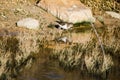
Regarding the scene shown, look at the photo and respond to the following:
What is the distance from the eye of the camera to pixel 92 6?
18.2 m

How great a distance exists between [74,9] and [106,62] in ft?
23.0

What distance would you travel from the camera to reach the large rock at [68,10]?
51.2 ft

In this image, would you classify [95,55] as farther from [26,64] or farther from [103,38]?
[103,38]

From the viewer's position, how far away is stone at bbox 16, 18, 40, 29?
1373cm

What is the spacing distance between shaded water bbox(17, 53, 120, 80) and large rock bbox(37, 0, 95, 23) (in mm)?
6078

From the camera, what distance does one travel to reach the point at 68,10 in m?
16.0

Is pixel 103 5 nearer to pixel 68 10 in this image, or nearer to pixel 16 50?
pixel 68 10

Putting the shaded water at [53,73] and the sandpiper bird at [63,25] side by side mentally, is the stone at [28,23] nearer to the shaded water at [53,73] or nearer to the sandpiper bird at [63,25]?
the sandpiper bird at [63,25]

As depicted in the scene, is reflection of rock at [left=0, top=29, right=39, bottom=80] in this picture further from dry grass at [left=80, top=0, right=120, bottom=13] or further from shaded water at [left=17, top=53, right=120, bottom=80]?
dry grass at [left=80, top=0, right=120, bottom=13]

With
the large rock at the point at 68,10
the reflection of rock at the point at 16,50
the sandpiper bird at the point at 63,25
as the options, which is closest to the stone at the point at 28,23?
the reflection of rock at the point at 16,50

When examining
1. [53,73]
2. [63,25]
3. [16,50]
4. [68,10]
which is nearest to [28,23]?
[63,25]

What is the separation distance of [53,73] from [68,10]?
734cm

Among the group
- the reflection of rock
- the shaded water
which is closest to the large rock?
the reflection of rock

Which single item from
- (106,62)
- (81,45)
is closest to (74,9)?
(81,45)
